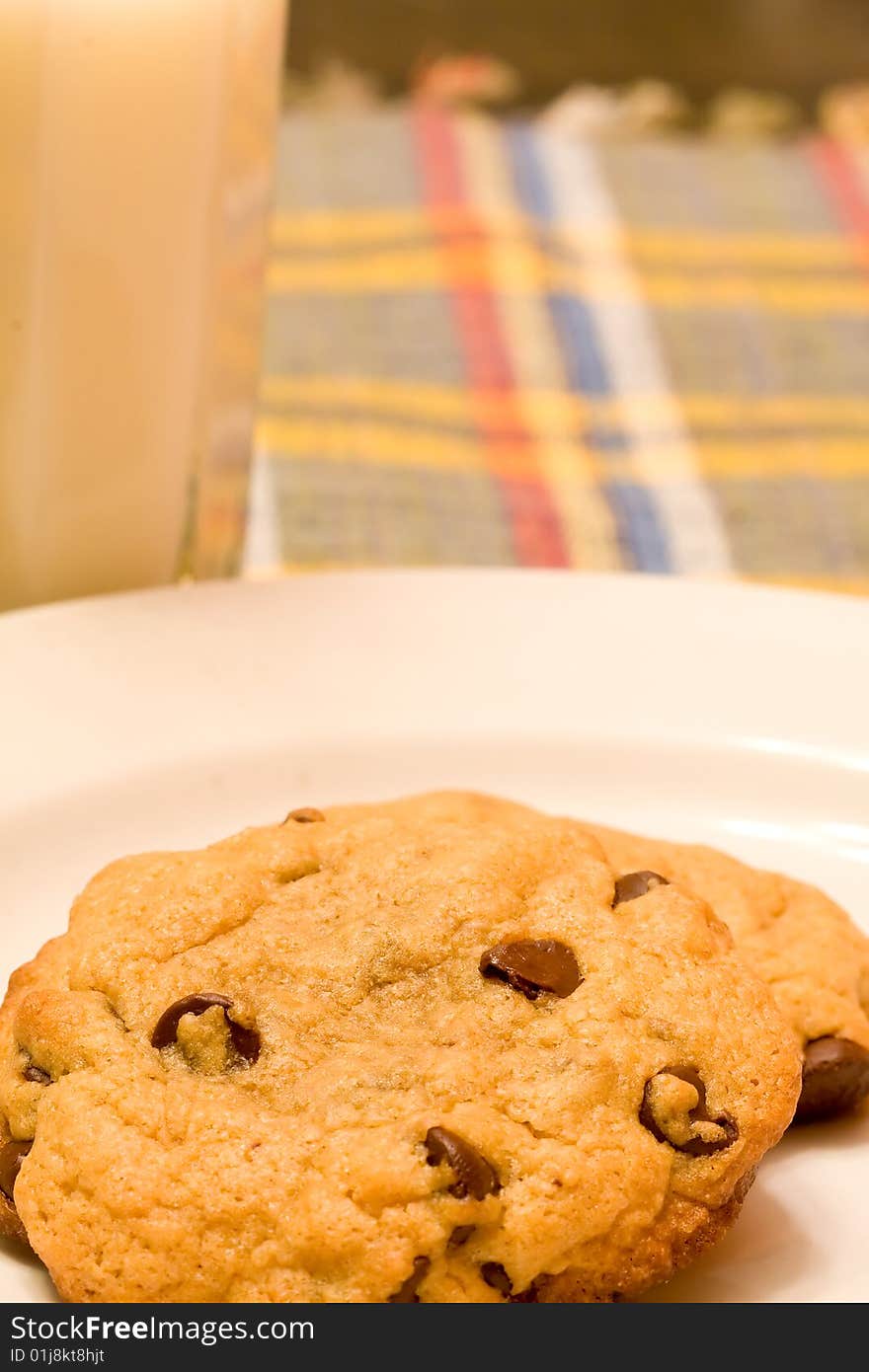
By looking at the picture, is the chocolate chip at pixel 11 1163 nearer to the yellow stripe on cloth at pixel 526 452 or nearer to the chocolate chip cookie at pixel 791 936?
the chocolate chip cookie at pixel 791 936

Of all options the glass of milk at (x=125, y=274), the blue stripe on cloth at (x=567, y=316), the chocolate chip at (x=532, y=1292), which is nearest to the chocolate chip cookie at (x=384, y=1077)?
the chocolate chip at (x=532, y=1292)

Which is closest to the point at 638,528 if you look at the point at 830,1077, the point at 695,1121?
the point at 830,1077

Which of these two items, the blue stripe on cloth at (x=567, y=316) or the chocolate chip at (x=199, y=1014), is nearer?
the chocolate chip at (x=199, y=1014)

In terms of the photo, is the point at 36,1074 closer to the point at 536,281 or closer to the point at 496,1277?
the point at 496,1277

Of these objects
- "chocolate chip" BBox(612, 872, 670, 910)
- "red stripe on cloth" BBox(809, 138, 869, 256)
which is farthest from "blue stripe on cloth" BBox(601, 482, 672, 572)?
"chocolate chip" BBox(612, 872, 670, 910)

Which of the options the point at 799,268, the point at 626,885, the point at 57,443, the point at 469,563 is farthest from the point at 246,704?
the point at 799,268

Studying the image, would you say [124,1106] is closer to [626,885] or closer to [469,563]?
[626,885]
